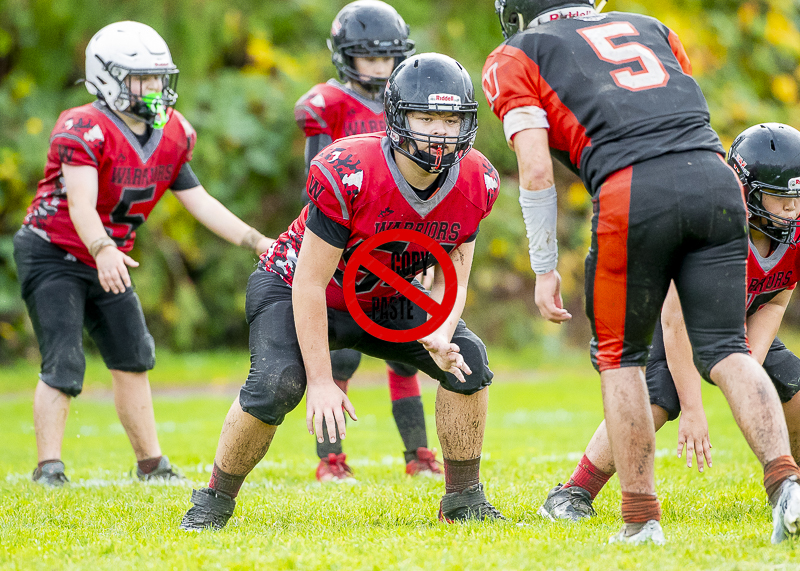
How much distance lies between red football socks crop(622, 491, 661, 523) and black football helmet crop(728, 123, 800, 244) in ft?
4.45

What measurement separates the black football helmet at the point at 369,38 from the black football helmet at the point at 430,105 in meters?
1.82

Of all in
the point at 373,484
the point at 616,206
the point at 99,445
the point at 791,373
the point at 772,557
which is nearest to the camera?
the point at 772,557

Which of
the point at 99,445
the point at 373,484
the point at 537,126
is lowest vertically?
the point at 99,445

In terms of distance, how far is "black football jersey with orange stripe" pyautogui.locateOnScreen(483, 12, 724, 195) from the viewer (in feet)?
9.82

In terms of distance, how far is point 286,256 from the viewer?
3.74 metres

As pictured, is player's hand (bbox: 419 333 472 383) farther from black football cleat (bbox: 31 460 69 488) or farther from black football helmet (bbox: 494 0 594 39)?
black football cleat (bbox: 31 460 69 488)

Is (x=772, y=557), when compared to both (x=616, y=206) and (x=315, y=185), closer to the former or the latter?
(x=616, y=206)

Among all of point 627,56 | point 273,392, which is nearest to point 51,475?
point 273,392

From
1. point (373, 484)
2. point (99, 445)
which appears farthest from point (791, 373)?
point (99, 445)

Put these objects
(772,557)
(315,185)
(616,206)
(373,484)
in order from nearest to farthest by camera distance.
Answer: (772,557) < (616,206) < (315,185) < (373,484)

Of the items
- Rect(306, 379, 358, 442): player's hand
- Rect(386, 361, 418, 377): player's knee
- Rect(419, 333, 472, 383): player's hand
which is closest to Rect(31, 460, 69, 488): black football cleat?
Rect(386, 361, 418, 377): player's knee

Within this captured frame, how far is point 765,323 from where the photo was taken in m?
3.83

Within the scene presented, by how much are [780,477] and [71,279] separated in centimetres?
372
